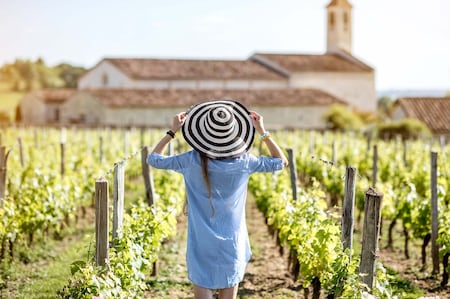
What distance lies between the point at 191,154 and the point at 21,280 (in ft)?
13.2

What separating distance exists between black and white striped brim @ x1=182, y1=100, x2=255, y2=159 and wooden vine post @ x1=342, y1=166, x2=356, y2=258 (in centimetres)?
114

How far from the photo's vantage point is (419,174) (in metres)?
11.1

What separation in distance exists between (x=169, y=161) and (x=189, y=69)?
49.1 meters

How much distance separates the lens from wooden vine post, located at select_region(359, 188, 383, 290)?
4371 mm

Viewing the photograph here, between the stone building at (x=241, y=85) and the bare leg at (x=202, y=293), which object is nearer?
the bare leg at (x=202, y=293)

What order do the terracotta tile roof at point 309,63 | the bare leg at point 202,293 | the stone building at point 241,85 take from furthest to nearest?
the terracotta tile roof at point 309,63, the stone building at point 241,85, the bare leg at point 202,293

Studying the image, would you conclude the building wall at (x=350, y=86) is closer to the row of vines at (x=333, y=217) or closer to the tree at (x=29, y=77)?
the tree at (x=29, y=77)

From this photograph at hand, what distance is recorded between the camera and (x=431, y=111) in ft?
116

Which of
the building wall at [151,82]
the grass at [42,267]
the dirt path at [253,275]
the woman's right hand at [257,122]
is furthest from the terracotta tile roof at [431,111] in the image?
the woman's right hand at [257,122]

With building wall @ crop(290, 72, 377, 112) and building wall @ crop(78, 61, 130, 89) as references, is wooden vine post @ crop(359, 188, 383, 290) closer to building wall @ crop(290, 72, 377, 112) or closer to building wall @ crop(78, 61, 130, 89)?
building wall @ crop(78, 61, 130, 89)

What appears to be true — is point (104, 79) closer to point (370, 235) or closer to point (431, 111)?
point (431, 111)

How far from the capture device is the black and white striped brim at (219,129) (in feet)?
13.6

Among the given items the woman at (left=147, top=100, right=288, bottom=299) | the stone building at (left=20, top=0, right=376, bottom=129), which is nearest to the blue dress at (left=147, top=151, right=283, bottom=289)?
the woman at (left=147, top=100, right=288, bottom=299)

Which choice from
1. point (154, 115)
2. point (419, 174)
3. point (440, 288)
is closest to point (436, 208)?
point (440, 288)
